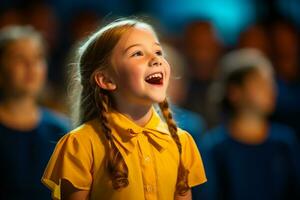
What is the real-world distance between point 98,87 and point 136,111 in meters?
0.14

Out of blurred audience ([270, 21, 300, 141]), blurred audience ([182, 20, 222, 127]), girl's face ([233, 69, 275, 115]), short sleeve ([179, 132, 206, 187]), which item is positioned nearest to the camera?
short sleeve ([179, 132, 206, 187])

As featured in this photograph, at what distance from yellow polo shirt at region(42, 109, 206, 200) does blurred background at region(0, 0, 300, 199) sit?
1.26m

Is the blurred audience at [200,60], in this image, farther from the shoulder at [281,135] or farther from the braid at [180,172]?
the braid at [180,172]

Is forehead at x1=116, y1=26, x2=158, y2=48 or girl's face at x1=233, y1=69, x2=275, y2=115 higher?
forehead at x1=116, y1=26, x2=158, y2=48

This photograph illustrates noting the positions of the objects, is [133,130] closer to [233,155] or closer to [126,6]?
[233,155]

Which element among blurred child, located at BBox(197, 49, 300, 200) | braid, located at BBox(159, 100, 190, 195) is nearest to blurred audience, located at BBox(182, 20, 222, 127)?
blurred child, located at BBox(197, 49, 300, 200)

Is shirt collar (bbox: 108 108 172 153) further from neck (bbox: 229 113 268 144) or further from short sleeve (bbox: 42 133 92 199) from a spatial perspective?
neck (bbox: 229 113 268 144)

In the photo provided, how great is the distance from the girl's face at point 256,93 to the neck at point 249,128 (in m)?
0.05

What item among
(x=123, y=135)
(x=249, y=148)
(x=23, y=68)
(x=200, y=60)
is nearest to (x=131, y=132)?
(x=123, y=135)

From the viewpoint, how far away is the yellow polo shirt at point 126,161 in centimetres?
190

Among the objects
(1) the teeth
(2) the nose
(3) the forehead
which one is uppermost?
(3) the forehead

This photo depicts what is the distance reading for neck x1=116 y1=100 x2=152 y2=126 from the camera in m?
1.99

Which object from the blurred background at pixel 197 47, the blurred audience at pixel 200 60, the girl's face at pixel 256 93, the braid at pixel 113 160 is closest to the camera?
the braid at pixel 113 160

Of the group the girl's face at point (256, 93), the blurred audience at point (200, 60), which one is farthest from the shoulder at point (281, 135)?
the blurred audience at point (200, 60)
